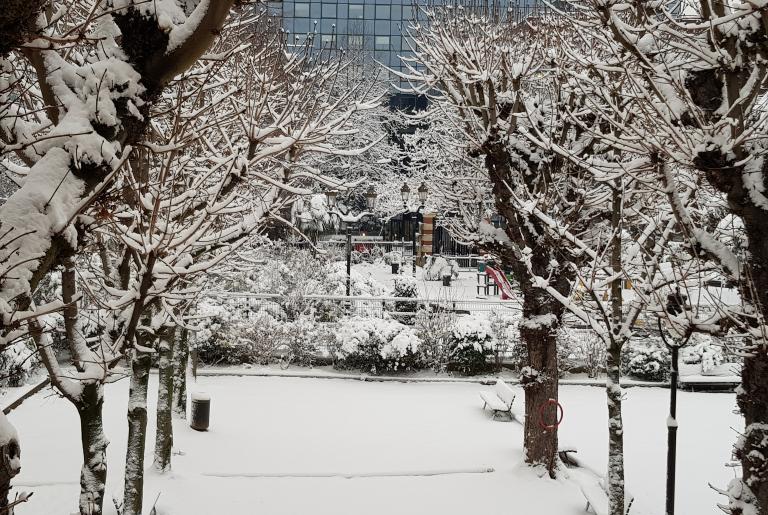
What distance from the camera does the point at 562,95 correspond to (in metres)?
10.3

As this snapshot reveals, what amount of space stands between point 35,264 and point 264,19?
10.8m

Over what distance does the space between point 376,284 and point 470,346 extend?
4.91 metres

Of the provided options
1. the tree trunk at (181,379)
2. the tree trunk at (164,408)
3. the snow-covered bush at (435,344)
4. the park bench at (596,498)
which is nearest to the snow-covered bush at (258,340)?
the snow-covered bush at (435,344)

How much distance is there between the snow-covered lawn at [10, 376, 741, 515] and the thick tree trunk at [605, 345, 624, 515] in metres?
1.59

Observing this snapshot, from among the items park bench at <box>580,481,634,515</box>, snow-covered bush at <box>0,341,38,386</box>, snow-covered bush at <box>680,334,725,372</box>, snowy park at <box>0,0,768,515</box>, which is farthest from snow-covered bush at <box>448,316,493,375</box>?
snow-covered bush at <box>0,341,38,386</box>

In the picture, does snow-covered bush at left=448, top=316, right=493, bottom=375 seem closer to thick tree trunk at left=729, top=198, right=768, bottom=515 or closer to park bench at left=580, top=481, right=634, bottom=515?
park bench at left=580, top=481, right=634, bottom=515

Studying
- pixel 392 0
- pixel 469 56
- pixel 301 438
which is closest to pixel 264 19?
pixel 469 56

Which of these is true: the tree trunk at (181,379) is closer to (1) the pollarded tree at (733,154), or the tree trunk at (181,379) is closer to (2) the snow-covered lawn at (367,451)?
(2) the snow-covered lawn at (367,451)

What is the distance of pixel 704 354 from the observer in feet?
53.1

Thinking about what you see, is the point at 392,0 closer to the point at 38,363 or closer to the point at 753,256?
the point at 38,363

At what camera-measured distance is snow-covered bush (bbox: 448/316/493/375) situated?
1639cm

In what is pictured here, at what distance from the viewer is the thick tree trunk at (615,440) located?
753 centimetres

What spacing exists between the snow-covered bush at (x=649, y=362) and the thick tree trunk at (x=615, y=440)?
375 inches

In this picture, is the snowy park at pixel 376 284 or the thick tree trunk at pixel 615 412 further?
the thick tree trunk at pixel 615 412
